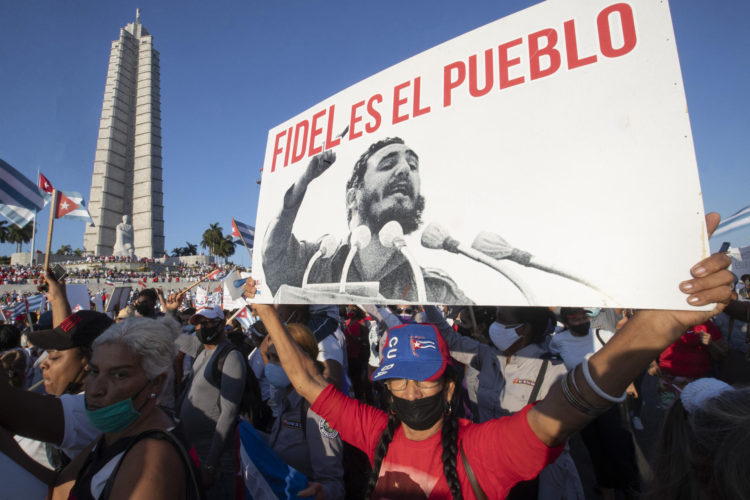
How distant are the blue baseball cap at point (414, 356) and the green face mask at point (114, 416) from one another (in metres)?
1.23

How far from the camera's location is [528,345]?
324 cm

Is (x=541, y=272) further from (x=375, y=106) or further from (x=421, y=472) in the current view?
(x=375, y=106)

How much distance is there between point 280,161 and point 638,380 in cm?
558

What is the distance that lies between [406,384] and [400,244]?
0.72 meters

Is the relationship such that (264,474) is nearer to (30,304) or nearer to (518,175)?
(518,175)

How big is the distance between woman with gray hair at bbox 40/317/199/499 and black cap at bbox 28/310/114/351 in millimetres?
844

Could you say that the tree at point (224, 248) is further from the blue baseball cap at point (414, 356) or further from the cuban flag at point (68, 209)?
the blue baseball cap at point (414, 356)

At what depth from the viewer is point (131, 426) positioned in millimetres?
1861

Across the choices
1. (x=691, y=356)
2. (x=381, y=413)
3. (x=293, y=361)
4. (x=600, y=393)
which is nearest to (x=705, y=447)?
(x=600, y=393)

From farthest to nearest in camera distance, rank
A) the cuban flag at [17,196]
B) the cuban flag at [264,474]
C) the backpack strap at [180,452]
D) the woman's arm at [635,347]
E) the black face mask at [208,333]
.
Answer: the cuban flag at [17,196] → the black face mask at [208,333] → the cuban flag at [264,474] → the backpack strap at [180,452] → the woman's arm at [635,347]

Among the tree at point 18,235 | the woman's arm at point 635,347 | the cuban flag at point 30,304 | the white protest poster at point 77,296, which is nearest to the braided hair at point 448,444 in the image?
the woman's arm at point 635,347

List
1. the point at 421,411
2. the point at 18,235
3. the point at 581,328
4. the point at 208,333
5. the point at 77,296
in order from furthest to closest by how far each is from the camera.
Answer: the point at 18,235, the point at 77,296, the point at 208,333, the point at 581,328, the point at 421,411

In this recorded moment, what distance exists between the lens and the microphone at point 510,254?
4.18ft

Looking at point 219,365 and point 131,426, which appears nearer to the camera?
point 131,426
